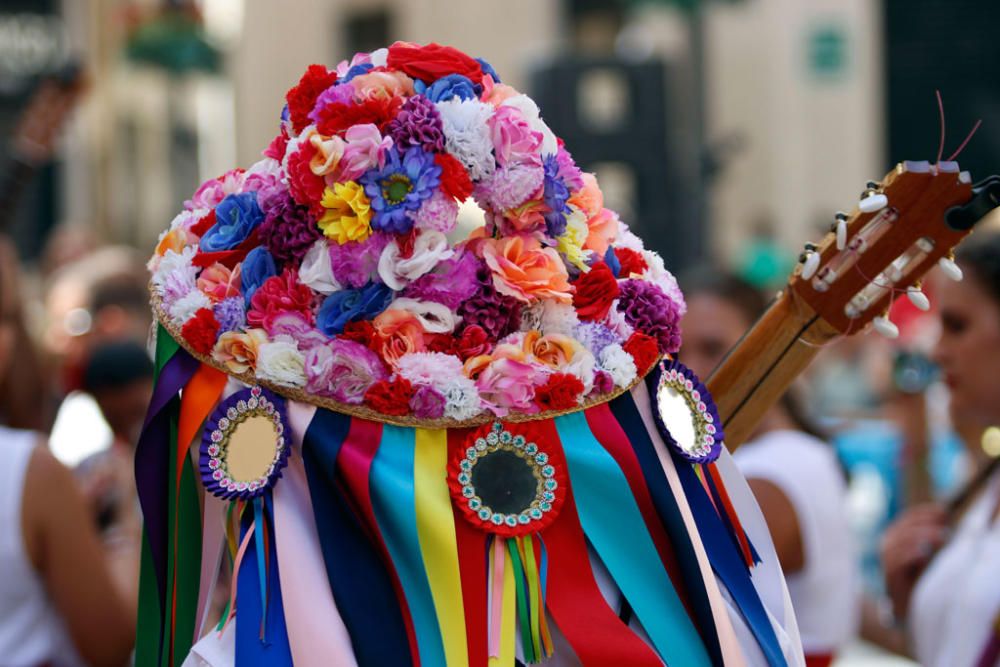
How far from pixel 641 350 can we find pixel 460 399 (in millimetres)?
267

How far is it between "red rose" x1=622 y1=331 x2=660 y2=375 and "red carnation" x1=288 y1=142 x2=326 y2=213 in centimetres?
44

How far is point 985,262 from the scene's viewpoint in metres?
2.99

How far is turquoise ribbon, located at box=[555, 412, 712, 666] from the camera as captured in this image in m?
1.85

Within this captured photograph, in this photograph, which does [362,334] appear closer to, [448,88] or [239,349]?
[239,349]

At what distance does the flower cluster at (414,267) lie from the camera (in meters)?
1.83

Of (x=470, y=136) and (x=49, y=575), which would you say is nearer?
(x=470, y=136)

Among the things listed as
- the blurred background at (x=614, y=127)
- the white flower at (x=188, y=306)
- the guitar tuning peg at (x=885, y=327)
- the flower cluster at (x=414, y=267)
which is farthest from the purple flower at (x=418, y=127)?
the blurred background at (x=614, y=127)

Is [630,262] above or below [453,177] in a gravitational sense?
below

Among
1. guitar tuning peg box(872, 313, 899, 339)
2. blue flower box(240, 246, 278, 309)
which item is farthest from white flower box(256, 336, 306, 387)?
guitar tuning peg box(872, 313, 899, 339)

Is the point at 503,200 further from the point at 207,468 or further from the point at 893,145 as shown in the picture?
the point at 893,145

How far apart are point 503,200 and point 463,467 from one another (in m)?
0.35

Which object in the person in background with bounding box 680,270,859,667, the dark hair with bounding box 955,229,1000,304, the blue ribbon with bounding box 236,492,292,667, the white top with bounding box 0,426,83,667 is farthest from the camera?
the person in background with bounding box 680,270,859,667

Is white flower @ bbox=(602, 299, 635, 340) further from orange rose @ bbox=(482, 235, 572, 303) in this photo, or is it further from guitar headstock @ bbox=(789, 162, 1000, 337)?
guitar headstock @ bbox=(789, 162, 1000, 337)

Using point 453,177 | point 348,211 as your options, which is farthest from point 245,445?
point 453,177
